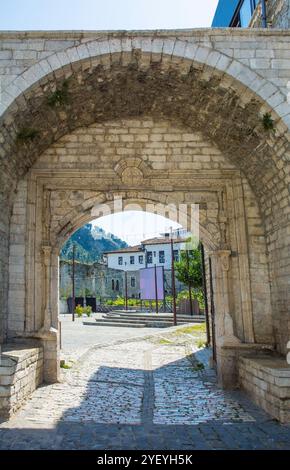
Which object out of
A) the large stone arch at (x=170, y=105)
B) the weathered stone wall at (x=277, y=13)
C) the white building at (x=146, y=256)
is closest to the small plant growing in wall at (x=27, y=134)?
the large stone arch at (x=170, y=105)

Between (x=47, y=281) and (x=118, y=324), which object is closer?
(x=47, y=281)

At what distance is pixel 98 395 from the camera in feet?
19.8

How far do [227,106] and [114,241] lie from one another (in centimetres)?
10490

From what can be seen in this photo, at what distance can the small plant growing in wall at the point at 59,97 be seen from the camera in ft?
19.9

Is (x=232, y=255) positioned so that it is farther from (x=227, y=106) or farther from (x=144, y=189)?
(x=227, y=106)

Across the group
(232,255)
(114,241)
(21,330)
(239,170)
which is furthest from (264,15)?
(114,241)

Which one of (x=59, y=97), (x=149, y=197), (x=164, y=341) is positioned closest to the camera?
(x=59, y=97)

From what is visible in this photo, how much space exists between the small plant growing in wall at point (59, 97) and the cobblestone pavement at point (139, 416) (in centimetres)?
445

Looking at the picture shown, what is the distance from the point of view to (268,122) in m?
5.86

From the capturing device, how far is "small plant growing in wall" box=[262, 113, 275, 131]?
19.1ft

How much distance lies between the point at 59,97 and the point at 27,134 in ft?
2.55

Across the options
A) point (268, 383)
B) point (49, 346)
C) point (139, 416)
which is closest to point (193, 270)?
point (49, 346)

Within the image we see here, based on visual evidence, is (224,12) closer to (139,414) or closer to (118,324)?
(139,414)

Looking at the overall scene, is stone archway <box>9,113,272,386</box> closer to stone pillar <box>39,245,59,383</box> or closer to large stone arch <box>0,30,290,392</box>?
stone pillar <box>39,245,59,383</box>
